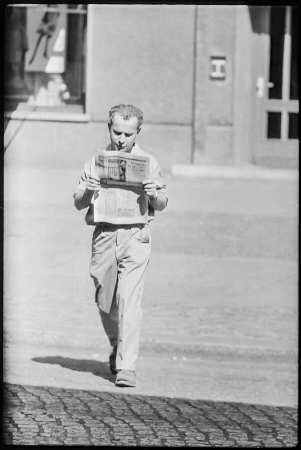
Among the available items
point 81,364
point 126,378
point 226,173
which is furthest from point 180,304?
point 226,173

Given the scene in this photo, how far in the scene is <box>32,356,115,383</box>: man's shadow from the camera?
24.5ft

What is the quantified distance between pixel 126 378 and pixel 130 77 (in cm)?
1179

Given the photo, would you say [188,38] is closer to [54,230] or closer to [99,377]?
[54,230]

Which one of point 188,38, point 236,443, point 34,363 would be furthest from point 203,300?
point 188,38

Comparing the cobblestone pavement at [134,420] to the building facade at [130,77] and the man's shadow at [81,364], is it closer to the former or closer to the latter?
the man's shadow at [81,364]

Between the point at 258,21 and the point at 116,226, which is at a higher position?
the point at 258,21

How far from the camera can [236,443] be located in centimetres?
598

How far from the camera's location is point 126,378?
6.81 meters

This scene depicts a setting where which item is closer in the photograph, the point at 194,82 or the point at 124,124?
the point at 124,124

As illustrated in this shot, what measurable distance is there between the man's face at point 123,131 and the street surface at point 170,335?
51.8 inches

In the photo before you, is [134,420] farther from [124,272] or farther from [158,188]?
[158,188]

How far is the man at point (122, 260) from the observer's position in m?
6.57

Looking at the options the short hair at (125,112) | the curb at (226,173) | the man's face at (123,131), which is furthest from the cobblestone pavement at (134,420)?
the curb at (226,173)

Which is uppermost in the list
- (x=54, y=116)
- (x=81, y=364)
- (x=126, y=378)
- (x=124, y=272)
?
(x=54, y=116)
